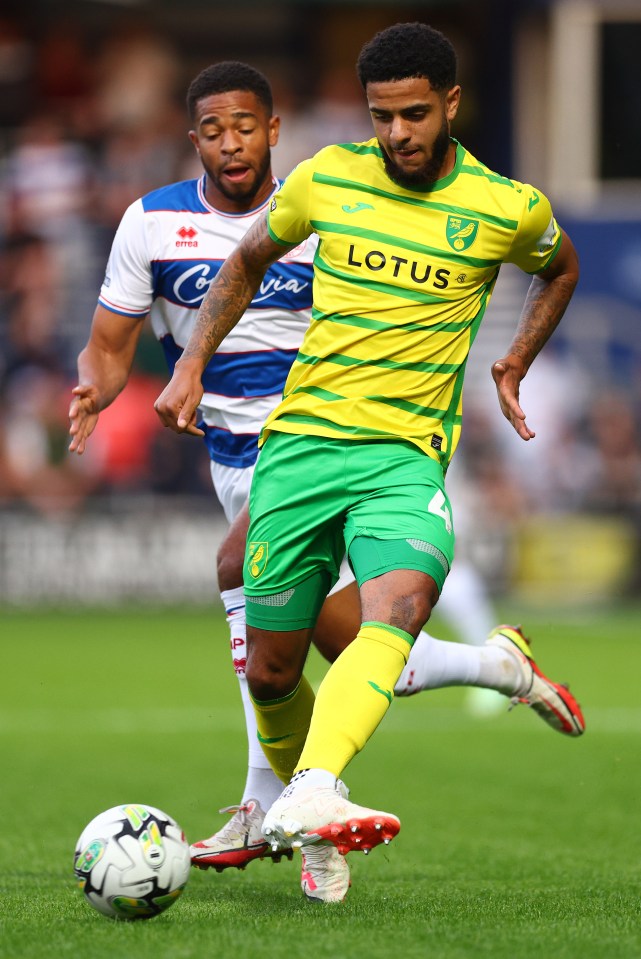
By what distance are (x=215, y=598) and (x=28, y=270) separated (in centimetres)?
497

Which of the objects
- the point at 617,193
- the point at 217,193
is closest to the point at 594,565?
the point at 617,193

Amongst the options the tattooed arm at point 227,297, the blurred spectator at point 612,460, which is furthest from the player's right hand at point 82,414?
the blurred spectator at point 612,460

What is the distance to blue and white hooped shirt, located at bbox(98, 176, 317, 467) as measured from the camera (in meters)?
5.71

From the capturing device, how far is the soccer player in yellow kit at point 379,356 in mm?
4688

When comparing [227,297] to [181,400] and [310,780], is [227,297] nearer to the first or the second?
[181,400]

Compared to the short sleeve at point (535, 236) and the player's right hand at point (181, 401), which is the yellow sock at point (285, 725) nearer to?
the player's right hand at point (181, 401)

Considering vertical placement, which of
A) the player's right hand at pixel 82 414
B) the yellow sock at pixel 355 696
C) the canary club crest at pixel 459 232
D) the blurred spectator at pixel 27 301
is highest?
the canary club crest at pixel 459 232

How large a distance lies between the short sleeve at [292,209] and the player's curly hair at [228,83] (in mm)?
904

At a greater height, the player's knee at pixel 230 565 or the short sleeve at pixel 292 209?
the short sleeve at pixel 292 209

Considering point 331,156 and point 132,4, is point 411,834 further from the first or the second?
point 132,4

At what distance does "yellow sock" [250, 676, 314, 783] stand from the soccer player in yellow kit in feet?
0.68

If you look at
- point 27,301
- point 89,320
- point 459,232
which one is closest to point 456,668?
point 459,232

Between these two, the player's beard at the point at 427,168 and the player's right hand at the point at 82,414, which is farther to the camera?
the player's right hand at the point at 82,414

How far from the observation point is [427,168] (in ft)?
15.7
